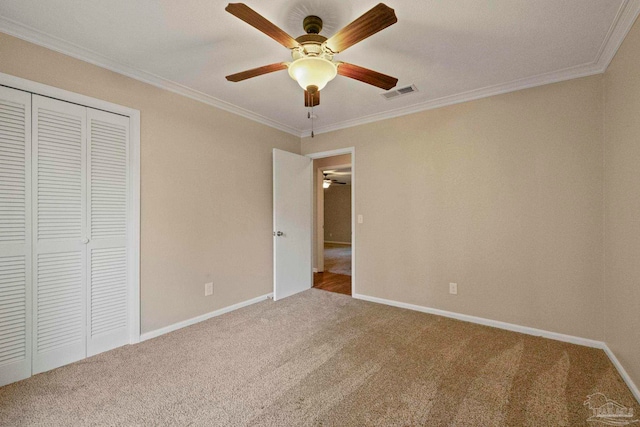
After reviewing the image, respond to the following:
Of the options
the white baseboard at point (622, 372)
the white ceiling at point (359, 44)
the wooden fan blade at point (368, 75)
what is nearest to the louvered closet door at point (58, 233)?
the white ceiling at point (359, 44)

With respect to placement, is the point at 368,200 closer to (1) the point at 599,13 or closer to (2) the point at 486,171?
(2) the point at 486,171

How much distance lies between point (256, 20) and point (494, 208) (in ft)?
9.03

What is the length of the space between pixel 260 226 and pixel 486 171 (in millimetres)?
2775

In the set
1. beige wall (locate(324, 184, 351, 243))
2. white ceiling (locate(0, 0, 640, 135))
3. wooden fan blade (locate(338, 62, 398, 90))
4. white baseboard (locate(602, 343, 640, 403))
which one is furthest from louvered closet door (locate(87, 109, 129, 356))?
beige wall (locate(324, 184, 351, 243))

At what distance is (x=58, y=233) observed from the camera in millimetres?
2168

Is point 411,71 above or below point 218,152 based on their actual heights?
above

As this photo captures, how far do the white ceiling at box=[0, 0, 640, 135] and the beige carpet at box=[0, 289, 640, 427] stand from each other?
244 centimetres

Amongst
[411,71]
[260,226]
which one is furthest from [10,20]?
[411,71]

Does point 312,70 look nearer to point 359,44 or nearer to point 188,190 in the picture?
point 359,44

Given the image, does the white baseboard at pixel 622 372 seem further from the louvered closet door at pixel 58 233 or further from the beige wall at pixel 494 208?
the louvered closet door at pixel 58 233

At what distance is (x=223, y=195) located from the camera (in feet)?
10.9

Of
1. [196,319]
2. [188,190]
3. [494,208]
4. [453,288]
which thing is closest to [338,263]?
[453,288]

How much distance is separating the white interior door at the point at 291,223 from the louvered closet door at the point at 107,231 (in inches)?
66.6

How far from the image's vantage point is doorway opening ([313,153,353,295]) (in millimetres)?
4952
